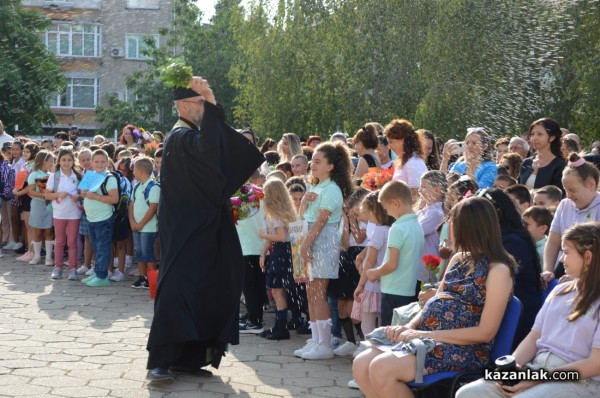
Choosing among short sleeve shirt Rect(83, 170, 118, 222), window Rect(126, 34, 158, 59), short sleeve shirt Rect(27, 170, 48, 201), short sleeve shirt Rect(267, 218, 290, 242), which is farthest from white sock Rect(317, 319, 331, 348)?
window Rect(126, 34, 158, 59)

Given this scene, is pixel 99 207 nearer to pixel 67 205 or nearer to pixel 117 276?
pixel 67 205

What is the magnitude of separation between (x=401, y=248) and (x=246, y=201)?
8.34 ft

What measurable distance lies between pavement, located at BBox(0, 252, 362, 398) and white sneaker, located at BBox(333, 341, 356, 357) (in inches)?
5.0

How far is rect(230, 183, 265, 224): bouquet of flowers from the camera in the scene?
10.0m

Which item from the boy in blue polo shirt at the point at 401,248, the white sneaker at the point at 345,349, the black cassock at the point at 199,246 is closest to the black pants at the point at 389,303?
the boy in blue polo shirt at the point at 401,248

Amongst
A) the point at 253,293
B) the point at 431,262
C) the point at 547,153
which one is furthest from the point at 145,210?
the point at 431,262

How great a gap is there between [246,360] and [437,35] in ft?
59.5

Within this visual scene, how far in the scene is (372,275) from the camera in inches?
319

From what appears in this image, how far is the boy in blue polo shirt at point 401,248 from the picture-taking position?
26.3 ft

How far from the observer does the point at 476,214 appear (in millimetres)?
6223

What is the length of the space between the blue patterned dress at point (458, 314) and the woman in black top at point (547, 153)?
3.87 m

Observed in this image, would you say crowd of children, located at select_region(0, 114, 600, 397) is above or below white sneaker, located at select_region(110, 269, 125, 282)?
above

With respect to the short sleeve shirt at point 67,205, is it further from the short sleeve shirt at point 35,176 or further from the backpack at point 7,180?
the backpack at point 7,180

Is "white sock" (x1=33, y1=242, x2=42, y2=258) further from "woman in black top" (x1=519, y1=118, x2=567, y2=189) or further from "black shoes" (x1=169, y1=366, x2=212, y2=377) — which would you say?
"woman in black top" (x1=519, y1=118, x2=567, y2=189)
